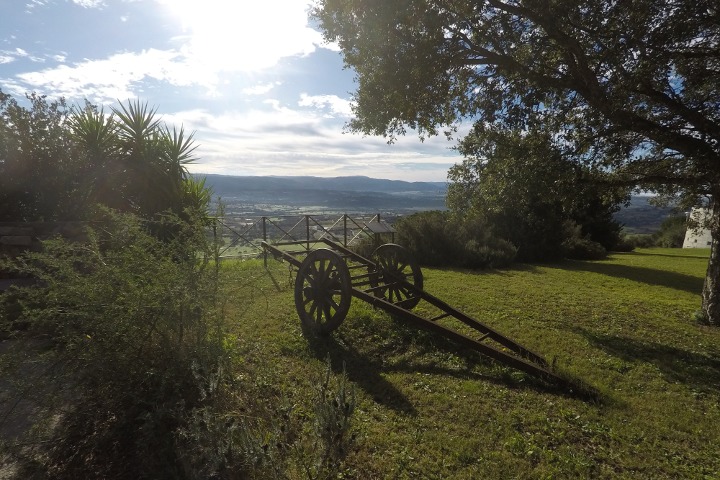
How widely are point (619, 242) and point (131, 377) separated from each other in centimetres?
3010

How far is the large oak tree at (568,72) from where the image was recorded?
16.4ft

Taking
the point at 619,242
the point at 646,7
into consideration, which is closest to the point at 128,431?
the point at 646,7

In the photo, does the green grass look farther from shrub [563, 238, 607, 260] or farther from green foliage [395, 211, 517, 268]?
shrub [563, 238, 607, 260]

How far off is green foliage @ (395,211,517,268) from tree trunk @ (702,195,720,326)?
645 cm

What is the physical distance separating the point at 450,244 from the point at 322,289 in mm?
8988

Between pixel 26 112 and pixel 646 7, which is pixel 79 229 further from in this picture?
pixel 646 7

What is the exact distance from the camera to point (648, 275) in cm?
1325

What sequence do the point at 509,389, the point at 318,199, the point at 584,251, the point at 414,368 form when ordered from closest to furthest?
the point at 509,389 → the point at 414,368 → the point at 584,251 → the point at 318,199

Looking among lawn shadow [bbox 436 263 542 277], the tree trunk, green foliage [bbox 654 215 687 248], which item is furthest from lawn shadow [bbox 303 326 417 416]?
green foliage [bbox 654 215 687 248]

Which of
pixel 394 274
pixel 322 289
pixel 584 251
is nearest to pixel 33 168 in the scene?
pixel 322 289

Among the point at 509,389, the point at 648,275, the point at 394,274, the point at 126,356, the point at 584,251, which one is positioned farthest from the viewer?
the point at 584,251

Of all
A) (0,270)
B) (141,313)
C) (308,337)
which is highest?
(141,313)

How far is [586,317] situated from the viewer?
295 inches

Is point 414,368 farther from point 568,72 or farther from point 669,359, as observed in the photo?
point 568,72
